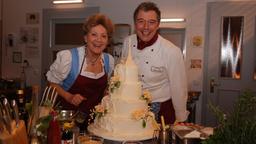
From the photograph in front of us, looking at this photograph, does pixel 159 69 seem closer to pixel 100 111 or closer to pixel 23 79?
pixel 100 111

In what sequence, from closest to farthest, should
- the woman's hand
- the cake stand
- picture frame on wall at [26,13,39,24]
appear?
the cake stand
the woman's hand
picture frame on wall at [26,13,39,24]

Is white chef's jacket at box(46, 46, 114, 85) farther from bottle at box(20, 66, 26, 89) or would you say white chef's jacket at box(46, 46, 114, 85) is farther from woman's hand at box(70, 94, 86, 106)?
bottle at box(20, 66, 26, 89)

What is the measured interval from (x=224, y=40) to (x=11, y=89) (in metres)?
3.15

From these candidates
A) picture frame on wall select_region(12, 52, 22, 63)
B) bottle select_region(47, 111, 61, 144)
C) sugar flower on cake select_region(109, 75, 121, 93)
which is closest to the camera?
bottle select_region(47, 111, 61, 144)

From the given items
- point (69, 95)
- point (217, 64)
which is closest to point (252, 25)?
point (217, 64)

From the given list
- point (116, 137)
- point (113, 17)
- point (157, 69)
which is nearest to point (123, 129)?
point (116, 137)

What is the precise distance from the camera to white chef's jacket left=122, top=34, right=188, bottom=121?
2.22 meters

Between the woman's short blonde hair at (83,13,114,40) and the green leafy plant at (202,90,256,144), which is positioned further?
the woman's short blonde hair at (83,13,114,40)

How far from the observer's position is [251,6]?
4.03 m

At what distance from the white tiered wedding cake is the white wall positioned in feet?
8.58

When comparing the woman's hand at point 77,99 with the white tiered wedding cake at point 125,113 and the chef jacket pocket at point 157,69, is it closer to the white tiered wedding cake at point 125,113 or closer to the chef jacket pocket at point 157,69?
the white tiered wedding cake at point 125,113

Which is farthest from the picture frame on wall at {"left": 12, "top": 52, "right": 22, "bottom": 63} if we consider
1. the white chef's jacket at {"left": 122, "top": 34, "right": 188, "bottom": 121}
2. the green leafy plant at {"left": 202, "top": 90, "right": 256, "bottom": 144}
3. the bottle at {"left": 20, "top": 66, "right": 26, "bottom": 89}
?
the green leafy plant at {"left": 202, "top": 90, "right": 256, "bottom": 144}

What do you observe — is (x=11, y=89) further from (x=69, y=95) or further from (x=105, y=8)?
(x=69, y=95)

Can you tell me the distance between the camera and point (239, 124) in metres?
0.94
